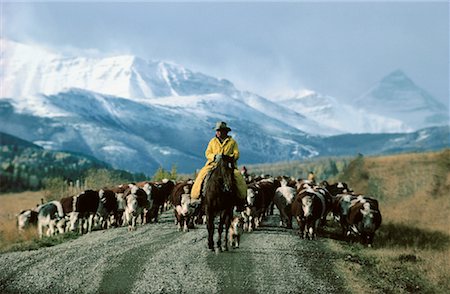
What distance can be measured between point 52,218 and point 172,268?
52.9ft

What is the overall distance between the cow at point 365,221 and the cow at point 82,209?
40.1 feet

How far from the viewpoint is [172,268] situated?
16.2 metres

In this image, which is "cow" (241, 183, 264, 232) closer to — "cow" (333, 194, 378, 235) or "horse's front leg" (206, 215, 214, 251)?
"cow" (333, 194, 378, 235)

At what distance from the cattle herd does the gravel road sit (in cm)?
324

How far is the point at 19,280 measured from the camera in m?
15.3

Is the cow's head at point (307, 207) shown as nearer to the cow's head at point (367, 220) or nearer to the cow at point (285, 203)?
the cow's head at point (367, 220)

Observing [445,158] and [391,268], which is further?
[445,158]

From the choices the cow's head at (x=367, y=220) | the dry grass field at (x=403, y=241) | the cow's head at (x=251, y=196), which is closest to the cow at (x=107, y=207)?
the dry grass field at (x=403, y=241)

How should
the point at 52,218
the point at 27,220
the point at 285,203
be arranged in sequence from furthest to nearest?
the point at 27,220, the point at 52,218, the point at 285,203

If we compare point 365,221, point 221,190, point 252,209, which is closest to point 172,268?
point 221,190

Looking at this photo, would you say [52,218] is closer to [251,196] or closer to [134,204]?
[134,204]

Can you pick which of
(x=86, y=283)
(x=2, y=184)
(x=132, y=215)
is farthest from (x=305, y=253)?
(x=2, y=184)

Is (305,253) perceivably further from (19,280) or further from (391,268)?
(19,280)

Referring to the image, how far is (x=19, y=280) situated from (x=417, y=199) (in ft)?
126
